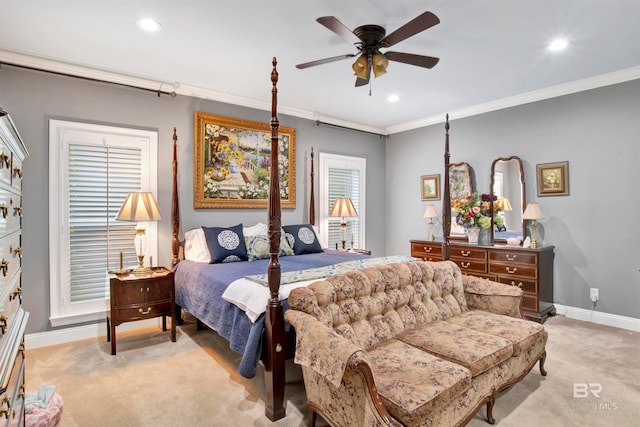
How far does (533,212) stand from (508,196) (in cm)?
48

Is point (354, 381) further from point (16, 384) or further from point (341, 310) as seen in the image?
point (16, 384)

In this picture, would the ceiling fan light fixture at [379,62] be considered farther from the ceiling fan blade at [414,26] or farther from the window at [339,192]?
the window at [339,192]

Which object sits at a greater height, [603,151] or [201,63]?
[201,63]

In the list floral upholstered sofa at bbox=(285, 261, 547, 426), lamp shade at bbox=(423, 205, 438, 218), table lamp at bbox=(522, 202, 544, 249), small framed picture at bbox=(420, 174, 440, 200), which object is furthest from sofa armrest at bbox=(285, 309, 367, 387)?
small framed picture at bbox=(420, 174, 440, 200)

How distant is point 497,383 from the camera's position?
2174 mm

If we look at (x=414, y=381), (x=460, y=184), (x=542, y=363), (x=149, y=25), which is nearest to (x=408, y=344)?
(x=414, y=381)

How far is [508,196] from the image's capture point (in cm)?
464

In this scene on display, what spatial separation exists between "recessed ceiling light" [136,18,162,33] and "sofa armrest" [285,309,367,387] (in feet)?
8.04

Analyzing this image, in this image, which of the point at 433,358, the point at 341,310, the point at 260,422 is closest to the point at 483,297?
the point at 433,358

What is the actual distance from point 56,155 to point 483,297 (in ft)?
13.7

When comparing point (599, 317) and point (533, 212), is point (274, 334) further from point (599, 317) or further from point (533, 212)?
point (599, 317)

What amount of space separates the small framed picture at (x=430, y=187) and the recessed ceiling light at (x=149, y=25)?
4.24m

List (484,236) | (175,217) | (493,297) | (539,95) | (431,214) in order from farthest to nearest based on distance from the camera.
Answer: (431,214), (484,236), (539,95), (175,217), (493,297)

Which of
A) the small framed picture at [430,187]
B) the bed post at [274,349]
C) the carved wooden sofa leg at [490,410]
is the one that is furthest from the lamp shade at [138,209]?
the small framed picture at [430,187]
